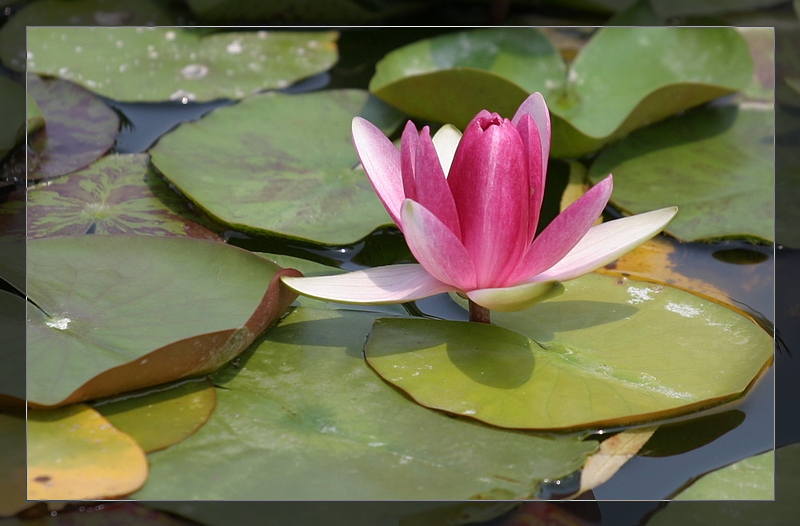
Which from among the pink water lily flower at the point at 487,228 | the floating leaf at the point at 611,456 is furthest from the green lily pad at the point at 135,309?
the floating leaf at the point at 611,456

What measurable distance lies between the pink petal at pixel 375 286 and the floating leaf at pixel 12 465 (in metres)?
0.39

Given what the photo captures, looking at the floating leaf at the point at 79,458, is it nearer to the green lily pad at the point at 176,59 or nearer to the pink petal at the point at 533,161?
the pink petal at the point at 533,161

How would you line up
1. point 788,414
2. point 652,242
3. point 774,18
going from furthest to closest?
point 774,18, point 652,242, point 788,414

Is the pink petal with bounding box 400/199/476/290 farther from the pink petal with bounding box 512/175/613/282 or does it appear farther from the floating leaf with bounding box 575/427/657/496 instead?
the floating leaf with bounding box 575/427/657/496

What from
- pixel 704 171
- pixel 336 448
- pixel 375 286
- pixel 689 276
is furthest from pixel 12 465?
Result: pixel 704 171

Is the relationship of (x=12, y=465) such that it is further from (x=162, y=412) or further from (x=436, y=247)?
(x=436, y=247)

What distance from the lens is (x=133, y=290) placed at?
1.13 metres

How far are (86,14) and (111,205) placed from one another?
1.03 meters

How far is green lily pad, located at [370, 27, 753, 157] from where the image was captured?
1.66m

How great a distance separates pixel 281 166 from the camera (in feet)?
5.15

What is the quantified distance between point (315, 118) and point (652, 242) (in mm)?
809

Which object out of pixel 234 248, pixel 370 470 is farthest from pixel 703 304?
pixel 234 248

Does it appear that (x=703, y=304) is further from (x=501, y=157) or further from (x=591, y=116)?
(x=591, y=116)

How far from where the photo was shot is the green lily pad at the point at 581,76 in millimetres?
1657
